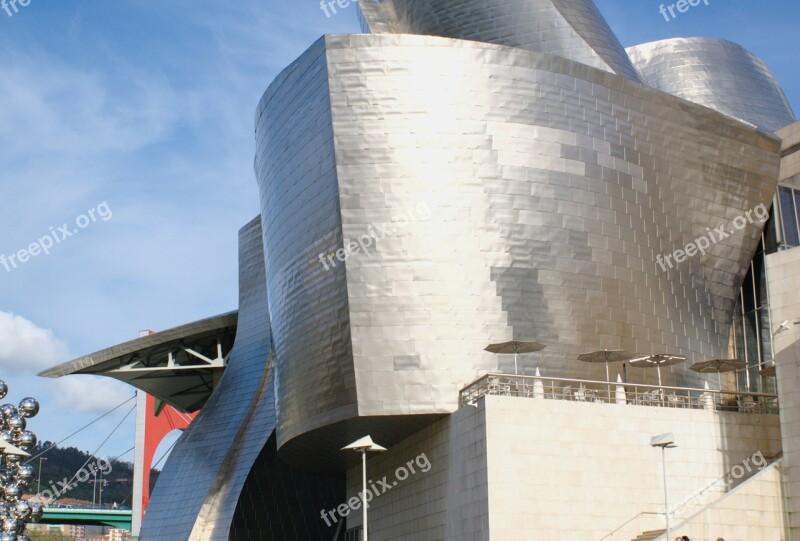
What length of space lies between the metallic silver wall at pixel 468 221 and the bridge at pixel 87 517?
49727 mm

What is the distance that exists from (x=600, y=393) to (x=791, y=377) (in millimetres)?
5756

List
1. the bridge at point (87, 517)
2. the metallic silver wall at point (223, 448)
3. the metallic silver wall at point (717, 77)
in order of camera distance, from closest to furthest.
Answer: the metallic silver wall at point (223, 448) < the metallic silver wall at point (717, 77) < the bridge at point (87, 517)

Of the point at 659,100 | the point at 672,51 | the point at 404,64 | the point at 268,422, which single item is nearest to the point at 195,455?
the point at 268,422

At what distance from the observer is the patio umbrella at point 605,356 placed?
26.4m

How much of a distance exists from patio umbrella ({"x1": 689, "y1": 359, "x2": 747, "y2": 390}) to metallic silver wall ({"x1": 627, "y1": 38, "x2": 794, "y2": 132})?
18.8m

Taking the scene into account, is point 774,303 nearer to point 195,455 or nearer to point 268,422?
point 268,422

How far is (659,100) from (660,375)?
837 cm

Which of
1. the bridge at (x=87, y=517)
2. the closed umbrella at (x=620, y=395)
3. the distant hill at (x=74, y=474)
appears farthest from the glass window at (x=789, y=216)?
the distant hill at (x=74, y=474)

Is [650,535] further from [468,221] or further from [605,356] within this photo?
[468,221]

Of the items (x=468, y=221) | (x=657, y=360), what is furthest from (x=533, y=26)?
(x=657, y=360)

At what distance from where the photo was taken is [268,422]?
38.6 metres

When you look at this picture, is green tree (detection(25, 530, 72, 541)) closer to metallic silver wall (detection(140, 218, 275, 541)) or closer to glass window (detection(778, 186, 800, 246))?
metallic silver wall (detection(140, 218, 275, 541))

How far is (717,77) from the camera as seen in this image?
45.5 m

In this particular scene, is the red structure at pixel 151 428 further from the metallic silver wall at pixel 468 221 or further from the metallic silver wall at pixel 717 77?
the metallic silver wall at pixel 468 221
